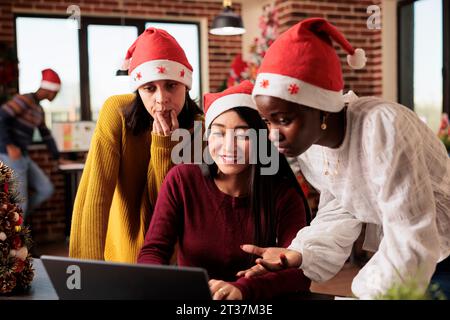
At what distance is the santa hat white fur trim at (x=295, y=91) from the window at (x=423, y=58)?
14.5ft

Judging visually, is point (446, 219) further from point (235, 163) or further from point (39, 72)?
point (39, 72)

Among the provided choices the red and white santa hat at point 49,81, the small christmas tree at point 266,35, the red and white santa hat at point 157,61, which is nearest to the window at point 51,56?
the red and white santa hat at point 49,81

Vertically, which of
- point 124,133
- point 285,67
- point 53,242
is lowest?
point 53,242

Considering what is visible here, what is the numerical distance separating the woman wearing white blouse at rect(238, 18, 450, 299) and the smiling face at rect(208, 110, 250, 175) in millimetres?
231

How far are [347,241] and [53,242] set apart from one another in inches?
201

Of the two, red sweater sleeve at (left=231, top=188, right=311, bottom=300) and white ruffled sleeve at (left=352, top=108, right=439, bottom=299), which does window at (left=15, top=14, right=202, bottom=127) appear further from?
white ruffled sleeve at (left=352, top=108, right=439, bottom=299)

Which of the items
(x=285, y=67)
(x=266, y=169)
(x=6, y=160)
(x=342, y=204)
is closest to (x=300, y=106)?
(x=285, y=67)

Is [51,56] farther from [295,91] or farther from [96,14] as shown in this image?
[295,91]

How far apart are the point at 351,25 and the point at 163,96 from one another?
13.0 ft

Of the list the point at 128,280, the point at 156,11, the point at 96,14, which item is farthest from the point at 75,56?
the point at 128,280

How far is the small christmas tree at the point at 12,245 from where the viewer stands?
1410mm

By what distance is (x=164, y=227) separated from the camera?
1528 millimetres

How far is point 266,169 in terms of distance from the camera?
59.8 inches

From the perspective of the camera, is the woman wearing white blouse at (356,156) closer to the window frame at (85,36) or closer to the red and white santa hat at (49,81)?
the red and white santa hat at (49,81)
